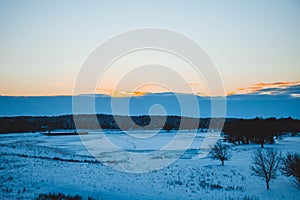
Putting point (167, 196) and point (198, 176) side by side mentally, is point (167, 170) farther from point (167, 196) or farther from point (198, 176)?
point (167, 196)

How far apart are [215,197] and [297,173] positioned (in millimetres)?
6924

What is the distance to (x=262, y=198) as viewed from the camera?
17.4 meters

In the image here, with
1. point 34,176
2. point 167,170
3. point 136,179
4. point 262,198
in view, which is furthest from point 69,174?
point 262,198

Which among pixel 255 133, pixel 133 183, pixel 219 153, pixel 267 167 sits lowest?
pixel 133 183

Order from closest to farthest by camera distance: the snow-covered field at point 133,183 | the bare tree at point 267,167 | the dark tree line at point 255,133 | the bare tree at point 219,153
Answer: the snow-covered field at point 133,183 < the bare tree at point 267,167 < the bare tree at point 219,153 < the dark tree line at point 255,133

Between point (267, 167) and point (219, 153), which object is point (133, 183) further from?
point (219, 153)

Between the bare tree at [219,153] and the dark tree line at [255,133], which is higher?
the dark tree line at [255,133]

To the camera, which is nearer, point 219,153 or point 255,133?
point 219,153

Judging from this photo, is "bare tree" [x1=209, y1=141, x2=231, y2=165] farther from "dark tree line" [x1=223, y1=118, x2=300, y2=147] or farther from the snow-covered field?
"dark tree line" [x1=223, y1=118, x2=300, y2=147]

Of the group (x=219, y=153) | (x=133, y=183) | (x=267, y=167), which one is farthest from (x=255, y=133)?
(x=133, y=183)

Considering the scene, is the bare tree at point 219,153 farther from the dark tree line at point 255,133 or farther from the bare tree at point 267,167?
the dark tree line at point 255,133

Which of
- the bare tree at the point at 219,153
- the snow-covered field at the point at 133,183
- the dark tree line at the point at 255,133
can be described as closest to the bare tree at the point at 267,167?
the snow-covered field at the point at 133,183

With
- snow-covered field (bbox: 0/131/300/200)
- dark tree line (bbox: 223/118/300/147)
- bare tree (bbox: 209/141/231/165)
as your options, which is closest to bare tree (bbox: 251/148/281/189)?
snow-covered field (bbox: 0/131/300/200)

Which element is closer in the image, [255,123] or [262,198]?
[262,198]
